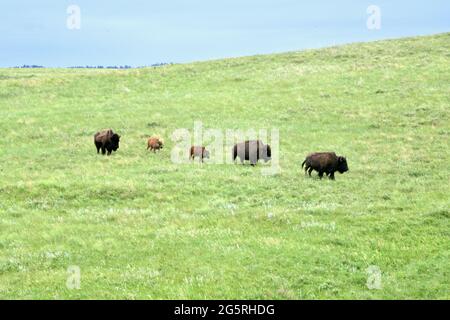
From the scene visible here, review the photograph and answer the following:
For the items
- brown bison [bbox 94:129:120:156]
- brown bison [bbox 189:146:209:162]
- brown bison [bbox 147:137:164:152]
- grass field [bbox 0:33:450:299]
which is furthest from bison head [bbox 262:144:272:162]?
brown bison [bbox 94:129:120:156]

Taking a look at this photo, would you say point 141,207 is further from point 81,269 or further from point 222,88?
point 222,88

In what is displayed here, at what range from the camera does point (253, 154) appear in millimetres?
28531

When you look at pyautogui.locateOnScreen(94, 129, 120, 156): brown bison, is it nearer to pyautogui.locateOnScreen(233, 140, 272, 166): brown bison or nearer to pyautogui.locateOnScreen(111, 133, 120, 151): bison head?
pyautogui.locateOnScreen(111, 133, 120, 151): bison head

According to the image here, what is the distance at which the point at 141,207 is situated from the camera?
2086 centimetres

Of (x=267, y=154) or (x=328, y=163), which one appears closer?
(x=328, y=163)

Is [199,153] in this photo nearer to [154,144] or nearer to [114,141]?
[154,144]

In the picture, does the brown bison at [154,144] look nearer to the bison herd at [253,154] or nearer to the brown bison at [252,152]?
the bison herd at [253,154]

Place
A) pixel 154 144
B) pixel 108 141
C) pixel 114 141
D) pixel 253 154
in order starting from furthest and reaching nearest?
1. pixel 154 144
2. pixel 114 141
3. pixel 108 141
4. pixel 253 154

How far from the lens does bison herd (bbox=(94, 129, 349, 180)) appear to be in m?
24.5

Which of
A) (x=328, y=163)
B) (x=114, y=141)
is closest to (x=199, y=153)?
A: (x=114, y=141)

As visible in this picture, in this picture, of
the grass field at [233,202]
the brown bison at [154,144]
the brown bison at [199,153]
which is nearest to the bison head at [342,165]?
the grass field at [233,202]

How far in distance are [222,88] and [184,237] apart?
3802 centimetres

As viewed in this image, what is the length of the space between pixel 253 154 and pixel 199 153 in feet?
10.4

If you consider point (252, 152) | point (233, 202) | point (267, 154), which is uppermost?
point (252, 152)
